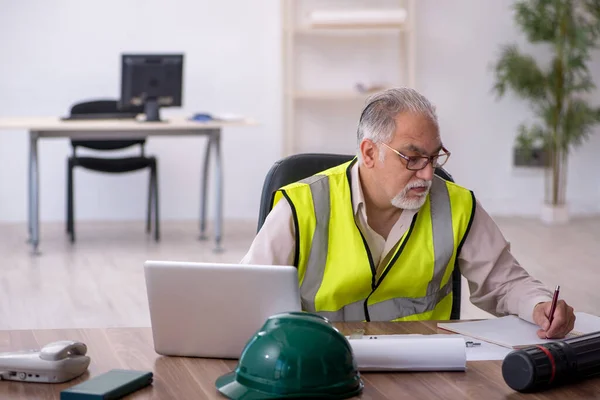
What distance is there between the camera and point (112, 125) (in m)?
5.35

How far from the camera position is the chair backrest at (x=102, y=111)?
19.1 ft

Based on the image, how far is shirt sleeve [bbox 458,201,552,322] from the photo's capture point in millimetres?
2123

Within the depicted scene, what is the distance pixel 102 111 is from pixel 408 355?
15.1ft

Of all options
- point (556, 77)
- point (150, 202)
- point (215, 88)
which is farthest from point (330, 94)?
point (556, 77)

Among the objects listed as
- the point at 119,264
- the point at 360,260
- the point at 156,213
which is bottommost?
the point at 119,264

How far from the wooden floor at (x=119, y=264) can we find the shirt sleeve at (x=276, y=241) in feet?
6.63

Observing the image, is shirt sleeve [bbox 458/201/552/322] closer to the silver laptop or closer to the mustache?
the mustache

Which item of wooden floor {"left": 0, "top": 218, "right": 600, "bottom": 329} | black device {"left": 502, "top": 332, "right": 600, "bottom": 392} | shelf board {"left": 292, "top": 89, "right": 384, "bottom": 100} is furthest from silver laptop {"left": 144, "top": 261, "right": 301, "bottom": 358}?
shelf board {"left": 292, "top": 89, "right": 384, "bottom": 100}

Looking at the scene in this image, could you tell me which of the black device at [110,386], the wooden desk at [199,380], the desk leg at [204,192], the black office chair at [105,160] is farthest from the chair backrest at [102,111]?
the black device at [110,386]

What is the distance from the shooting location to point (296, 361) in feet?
4.33

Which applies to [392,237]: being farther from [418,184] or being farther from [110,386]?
[110,386]

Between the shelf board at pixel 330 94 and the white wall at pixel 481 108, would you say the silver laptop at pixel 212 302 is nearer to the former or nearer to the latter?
the shelf board at pixel 330 94

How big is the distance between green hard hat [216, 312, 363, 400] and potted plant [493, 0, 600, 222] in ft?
17.5

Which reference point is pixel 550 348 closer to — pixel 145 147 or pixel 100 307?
pixel 100 307
